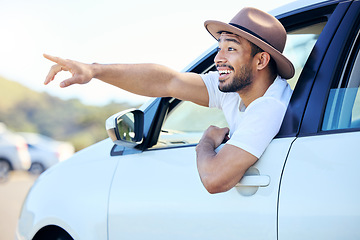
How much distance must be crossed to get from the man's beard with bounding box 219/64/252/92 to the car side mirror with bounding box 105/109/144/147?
53cm

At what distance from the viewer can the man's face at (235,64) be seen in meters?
2.32

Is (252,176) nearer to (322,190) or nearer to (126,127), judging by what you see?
(322,190)

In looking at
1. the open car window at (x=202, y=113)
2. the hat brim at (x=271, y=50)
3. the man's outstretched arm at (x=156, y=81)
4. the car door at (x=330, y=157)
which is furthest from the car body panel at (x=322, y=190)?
the man's outstretched arm at (x=156, y=81)

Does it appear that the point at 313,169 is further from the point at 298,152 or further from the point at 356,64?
the point at 356,64

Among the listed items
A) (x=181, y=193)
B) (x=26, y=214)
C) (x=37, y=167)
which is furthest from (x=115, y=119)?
(x=37, y=167)

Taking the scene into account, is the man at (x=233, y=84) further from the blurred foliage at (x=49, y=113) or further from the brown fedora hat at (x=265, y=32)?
the blurred foliage at (x=49, y=113)

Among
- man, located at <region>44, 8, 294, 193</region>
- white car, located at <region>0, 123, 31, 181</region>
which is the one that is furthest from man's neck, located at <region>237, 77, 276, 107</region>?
white car, located at <region>0, 123, 31, 181</region>

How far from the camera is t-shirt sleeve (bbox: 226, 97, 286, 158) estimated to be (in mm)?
1908

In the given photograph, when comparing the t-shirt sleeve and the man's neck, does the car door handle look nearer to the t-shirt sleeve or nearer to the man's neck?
the t-shirt sleeve

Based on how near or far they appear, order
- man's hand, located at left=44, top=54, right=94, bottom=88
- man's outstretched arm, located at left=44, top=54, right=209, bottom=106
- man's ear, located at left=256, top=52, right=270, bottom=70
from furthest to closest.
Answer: man's outstretched arm, located at left=44, top=54, right=209, bottom=106 < man's ear, located at left=256, top=52, right=270, bottom=70 < man's hand, located at left=44, top=54, right=94, bottom=88

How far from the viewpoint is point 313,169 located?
172cm

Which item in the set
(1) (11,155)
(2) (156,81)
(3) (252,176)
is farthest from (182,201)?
(1) (11,155)

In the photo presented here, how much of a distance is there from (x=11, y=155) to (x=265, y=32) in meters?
12.3

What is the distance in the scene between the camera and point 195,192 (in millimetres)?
2092
